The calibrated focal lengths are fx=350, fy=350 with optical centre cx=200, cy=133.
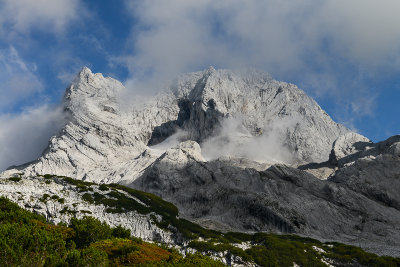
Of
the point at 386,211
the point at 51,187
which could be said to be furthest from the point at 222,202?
the point at 51,187

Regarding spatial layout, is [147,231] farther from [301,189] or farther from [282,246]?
[301,189]

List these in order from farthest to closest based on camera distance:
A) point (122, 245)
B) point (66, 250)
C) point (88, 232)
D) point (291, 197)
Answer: point (291, 197), point (88, 232), point (122, 245), point (66, 250)

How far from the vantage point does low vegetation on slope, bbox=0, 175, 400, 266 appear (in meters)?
31.9

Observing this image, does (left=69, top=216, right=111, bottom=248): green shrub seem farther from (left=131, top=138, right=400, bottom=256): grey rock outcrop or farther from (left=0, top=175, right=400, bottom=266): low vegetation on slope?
(left=131, top=138, right=400, bottom=256): grey rock outcrop

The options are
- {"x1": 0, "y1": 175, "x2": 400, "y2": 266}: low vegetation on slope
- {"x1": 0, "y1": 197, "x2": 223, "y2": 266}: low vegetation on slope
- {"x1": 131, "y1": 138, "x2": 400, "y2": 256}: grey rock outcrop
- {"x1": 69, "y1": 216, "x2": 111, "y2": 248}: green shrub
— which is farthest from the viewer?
{"x1": 131, "y1": 138, "x2": 400, "y2": 256}: grey rock outcrop

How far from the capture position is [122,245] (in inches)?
1654

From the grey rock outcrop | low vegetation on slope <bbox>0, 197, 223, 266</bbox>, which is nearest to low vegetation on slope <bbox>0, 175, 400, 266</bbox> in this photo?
low vegetation on slope <bbox>0, 197, 223, 266</bbox>

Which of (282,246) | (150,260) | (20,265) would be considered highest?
(282,246)

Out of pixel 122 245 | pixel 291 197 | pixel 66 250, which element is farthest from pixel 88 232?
pixel 291 197

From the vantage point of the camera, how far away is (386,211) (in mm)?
139250

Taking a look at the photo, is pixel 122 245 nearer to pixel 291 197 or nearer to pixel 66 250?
pixel 66 250

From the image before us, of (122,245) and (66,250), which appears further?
(122,245)

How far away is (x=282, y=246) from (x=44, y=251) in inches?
2126

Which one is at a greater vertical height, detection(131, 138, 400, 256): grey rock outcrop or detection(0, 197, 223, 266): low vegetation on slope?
detection(131, 138, 400, 256): grey rock outcrop
